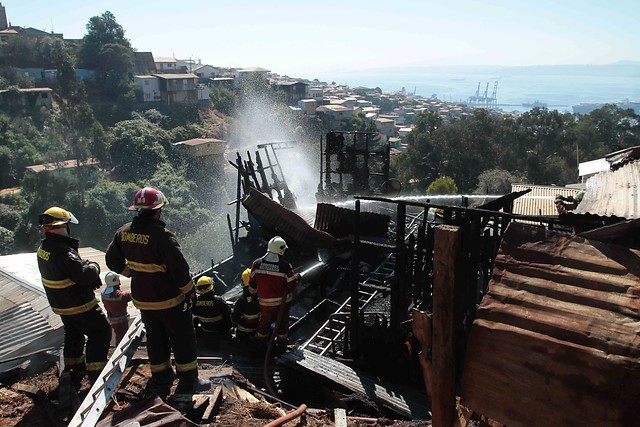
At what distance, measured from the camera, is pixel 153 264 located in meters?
4.62

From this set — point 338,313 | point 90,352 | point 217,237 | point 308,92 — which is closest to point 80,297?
point 90,352

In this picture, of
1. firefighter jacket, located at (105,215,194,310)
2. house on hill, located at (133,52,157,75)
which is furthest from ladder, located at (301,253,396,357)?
house on hill, located at (133,52,157,75)

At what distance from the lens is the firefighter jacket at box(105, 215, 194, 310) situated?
4.55 metres

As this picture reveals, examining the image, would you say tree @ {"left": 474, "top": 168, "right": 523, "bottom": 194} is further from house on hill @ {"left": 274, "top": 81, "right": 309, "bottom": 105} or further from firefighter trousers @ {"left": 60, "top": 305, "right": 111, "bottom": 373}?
house on hill @ {"left": 274, "top": 81, "right": 309, "bottom": 105}

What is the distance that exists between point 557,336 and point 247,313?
4.87 metres

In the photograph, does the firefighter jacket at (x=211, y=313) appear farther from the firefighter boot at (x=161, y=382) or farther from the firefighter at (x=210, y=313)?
the firefighter boot at (x=161, y=382)

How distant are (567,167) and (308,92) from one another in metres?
70.9

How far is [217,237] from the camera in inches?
1914

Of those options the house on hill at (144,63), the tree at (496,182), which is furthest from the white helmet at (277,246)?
the house on hill at (144,63)

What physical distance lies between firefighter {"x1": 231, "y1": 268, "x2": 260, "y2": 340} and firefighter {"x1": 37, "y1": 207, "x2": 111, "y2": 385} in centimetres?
195

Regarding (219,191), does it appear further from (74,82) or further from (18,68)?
(18,68)

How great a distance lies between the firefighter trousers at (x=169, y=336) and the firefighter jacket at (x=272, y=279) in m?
1.53

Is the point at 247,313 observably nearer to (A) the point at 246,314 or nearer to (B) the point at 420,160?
(A) the point at 246,314

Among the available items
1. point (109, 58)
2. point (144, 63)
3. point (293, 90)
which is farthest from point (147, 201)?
point (293, 90)
